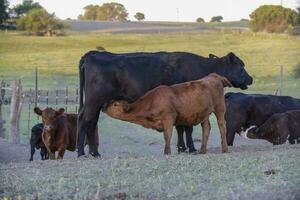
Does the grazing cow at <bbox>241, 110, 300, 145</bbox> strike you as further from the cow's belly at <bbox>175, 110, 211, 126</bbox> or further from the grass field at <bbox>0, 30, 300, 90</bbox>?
the grass field at <bbox>0, 30, 300, 90</bbox>

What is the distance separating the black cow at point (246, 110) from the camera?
18.5m

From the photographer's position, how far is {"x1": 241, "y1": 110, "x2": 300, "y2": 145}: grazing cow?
58.0ft

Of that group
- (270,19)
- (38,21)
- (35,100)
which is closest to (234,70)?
(35,100)

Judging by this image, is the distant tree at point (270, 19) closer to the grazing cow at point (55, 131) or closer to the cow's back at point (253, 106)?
the cow's back at point (253, 106)

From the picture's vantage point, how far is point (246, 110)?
61.4 feet

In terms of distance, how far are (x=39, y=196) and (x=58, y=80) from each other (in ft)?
122

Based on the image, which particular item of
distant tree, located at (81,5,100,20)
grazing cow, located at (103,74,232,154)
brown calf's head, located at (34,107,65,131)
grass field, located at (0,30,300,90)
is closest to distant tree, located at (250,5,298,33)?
grass field, located at (0,30,300,90)

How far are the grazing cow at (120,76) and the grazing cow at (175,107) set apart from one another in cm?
118

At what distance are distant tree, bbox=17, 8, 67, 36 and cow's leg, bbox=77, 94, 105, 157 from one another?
51910 millimetres

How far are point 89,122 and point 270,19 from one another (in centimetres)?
5768

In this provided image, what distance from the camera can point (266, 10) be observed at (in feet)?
232

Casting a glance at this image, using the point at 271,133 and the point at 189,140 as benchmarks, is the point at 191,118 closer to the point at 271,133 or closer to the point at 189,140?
the point at 189,140

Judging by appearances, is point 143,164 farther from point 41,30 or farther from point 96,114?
point 41,30

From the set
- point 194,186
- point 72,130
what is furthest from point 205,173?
point 72,130
